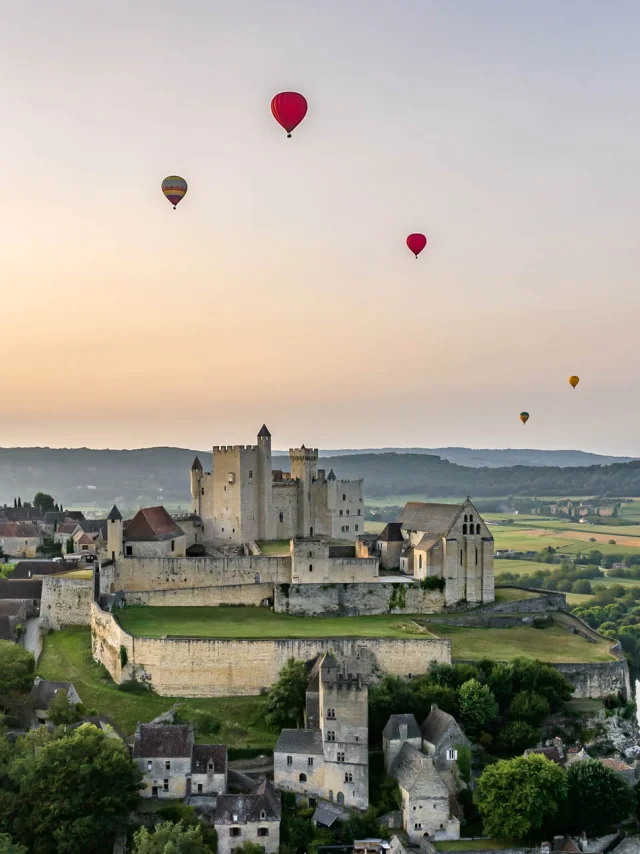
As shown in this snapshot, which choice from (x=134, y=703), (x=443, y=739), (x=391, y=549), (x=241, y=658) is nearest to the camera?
(x=443, y=739)

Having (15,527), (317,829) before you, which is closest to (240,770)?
(317,829)

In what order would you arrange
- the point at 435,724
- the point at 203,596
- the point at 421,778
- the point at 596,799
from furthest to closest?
the point at 203,596 → the point at 435,724 → the point at 596,799 → the point at 421,778

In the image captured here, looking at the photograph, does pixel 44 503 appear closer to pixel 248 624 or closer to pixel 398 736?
pixel 248 624

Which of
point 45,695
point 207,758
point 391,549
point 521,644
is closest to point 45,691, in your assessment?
point 45,695

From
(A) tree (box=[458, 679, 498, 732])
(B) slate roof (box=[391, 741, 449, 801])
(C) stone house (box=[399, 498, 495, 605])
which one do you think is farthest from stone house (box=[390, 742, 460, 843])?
(C) stone house (box=[399, 498, 495, 605])

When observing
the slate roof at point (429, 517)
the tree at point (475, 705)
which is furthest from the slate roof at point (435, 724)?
the slate roof at point (429, 517)

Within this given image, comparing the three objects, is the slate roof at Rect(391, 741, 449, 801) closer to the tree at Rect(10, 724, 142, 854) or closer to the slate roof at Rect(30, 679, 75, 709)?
the tree at Rect(10, 724, 142, 854)

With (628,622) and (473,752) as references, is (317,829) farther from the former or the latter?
(628,622)

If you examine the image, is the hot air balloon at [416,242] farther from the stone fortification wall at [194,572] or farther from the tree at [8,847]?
the tree at [8,847]
